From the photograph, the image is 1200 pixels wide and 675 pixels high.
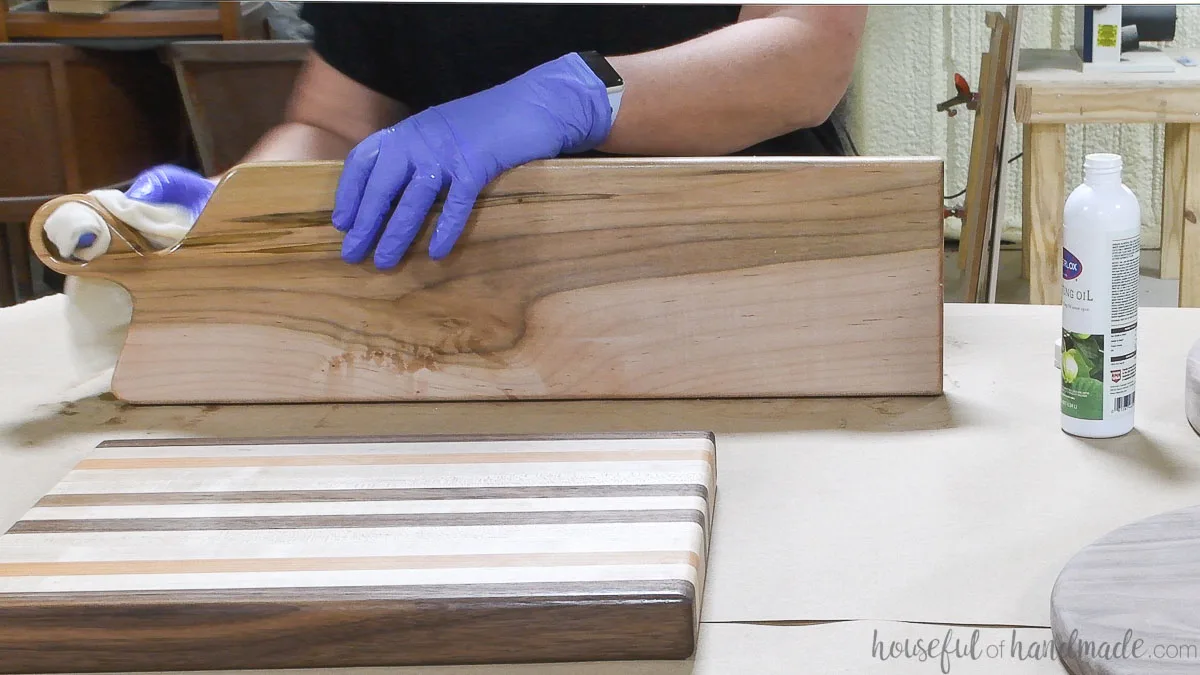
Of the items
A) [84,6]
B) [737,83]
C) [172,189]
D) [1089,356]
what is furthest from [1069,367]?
[84,6]

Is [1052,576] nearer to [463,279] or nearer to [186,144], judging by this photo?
[463,279]

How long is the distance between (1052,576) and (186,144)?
0.96m

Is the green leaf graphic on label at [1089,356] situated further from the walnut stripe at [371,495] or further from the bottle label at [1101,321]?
the walnut stripe at [371,495]

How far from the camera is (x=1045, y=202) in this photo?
1.36 metres

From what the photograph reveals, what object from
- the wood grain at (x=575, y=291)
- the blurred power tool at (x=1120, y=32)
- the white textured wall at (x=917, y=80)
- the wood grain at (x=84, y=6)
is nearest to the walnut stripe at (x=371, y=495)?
the wood grain at (x=575, y=291)

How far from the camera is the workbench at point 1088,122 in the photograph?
134 cm

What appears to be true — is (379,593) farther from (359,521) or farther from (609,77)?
(609,77)

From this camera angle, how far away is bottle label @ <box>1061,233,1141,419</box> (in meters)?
0.66

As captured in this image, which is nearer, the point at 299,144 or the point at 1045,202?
the point at 299,144

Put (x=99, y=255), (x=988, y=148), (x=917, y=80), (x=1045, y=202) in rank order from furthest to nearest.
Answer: (x=1045, y=202) → (x=988, y=148) → (x=917, y=80) → (x=99, y=255)

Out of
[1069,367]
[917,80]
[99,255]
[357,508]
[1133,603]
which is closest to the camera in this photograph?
[1133,603]

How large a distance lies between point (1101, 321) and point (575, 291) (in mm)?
355

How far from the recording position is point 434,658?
503 millimetres

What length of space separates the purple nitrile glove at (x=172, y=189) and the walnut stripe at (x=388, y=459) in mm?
251
